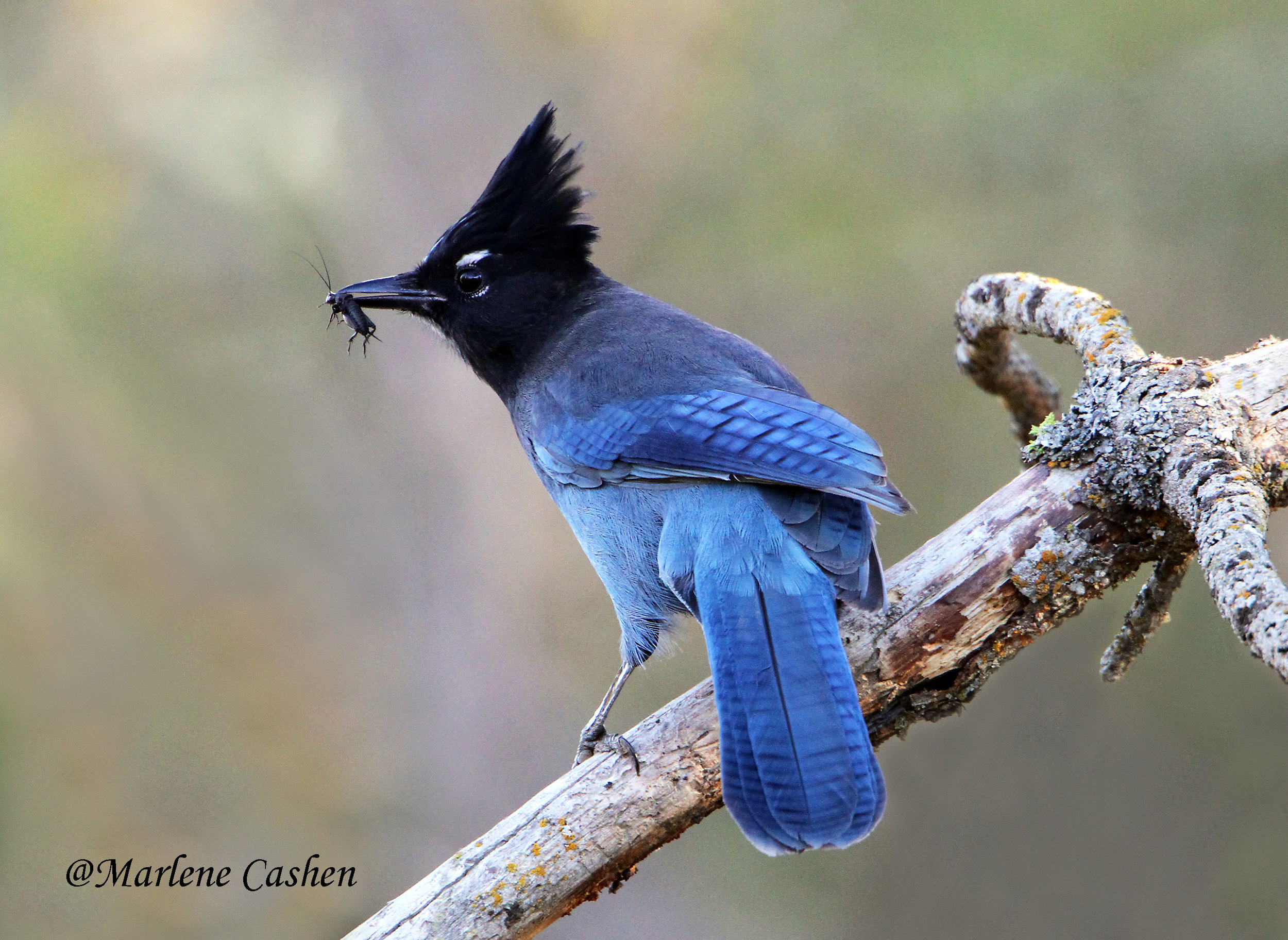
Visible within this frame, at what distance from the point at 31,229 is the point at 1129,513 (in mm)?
4475

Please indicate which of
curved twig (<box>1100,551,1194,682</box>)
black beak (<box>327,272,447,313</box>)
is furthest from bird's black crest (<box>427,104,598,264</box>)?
curved twig (<box>1100,551,1194,682</box>)

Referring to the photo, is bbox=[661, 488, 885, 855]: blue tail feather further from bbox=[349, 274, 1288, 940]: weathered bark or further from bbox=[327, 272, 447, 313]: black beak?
bbox=[327, 272, 447, 313]: black beak

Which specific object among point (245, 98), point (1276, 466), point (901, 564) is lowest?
point (901, 564)

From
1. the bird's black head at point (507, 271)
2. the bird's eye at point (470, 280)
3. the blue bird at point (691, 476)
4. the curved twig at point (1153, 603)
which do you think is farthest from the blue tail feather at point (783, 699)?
the bird's eye at point (470, 280)

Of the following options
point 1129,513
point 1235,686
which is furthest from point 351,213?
point 1235,686

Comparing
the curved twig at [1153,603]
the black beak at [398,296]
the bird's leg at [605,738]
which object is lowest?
the bird's leg at [605,738]

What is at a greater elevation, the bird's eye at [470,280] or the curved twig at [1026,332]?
the bird's eye at [470,280]

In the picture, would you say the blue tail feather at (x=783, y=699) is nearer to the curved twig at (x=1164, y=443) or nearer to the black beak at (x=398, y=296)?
the curved twig at (x=1164, y=443)

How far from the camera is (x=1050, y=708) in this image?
5.08 m

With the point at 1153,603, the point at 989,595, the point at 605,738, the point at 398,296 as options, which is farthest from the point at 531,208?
the point at 1153,603

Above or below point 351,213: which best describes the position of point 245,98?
above

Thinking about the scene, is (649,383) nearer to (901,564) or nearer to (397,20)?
(901,564)

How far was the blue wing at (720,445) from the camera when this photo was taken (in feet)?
8.82

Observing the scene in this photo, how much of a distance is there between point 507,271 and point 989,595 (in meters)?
1.79
